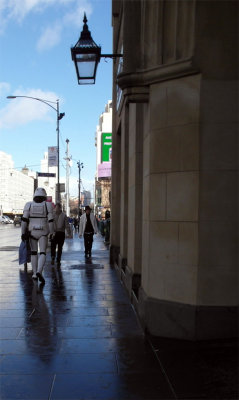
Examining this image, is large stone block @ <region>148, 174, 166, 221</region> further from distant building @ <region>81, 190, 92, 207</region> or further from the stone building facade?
distant building @ <region>81, 190, 92, 207</region>

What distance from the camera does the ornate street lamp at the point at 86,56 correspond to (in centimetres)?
747

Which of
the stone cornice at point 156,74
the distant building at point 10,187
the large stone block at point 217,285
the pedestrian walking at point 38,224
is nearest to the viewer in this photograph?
the large stone block at point 217,285

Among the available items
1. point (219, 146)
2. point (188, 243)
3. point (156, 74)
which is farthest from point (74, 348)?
point (156, 74)

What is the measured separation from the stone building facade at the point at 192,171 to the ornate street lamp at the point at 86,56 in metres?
2.23

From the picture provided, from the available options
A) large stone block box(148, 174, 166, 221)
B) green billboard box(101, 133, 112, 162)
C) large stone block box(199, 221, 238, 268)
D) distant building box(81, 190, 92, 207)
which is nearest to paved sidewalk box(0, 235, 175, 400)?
large stone block box(199, 221, 238, 268)

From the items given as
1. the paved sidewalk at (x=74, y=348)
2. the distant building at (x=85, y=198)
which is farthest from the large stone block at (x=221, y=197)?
the distant building at (x=85, y=198)

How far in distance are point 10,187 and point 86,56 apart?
140 m

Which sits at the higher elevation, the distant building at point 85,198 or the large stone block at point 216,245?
the distant building at point 85,198

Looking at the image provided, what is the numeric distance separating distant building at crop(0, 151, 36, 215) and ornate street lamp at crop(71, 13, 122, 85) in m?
119

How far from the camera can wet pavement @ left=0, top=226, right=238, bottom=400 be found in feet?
12.0

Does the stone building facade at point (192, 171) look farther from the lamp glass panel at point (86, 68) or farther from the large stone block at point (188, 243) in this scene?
the lamp glass panel at point (86, 68)

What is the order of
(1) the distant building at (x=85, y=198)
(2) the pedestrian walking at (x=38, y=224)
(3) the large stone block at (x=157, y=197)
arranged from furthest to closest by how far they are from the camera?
(1) the distant building at (x=85, y=198) < (2) the pedestrian walking at (x=38, y=224) < (3) the large stone block at (x=157, y=197)

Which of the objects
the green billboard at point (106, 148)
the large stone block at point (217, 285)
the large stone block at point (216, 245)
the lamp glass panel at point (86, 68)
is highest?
the green billboard at point (106, 148)

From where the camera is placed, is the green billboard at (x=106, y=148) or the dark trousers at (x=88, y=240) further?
the green billboard at (x=106, y=148)
